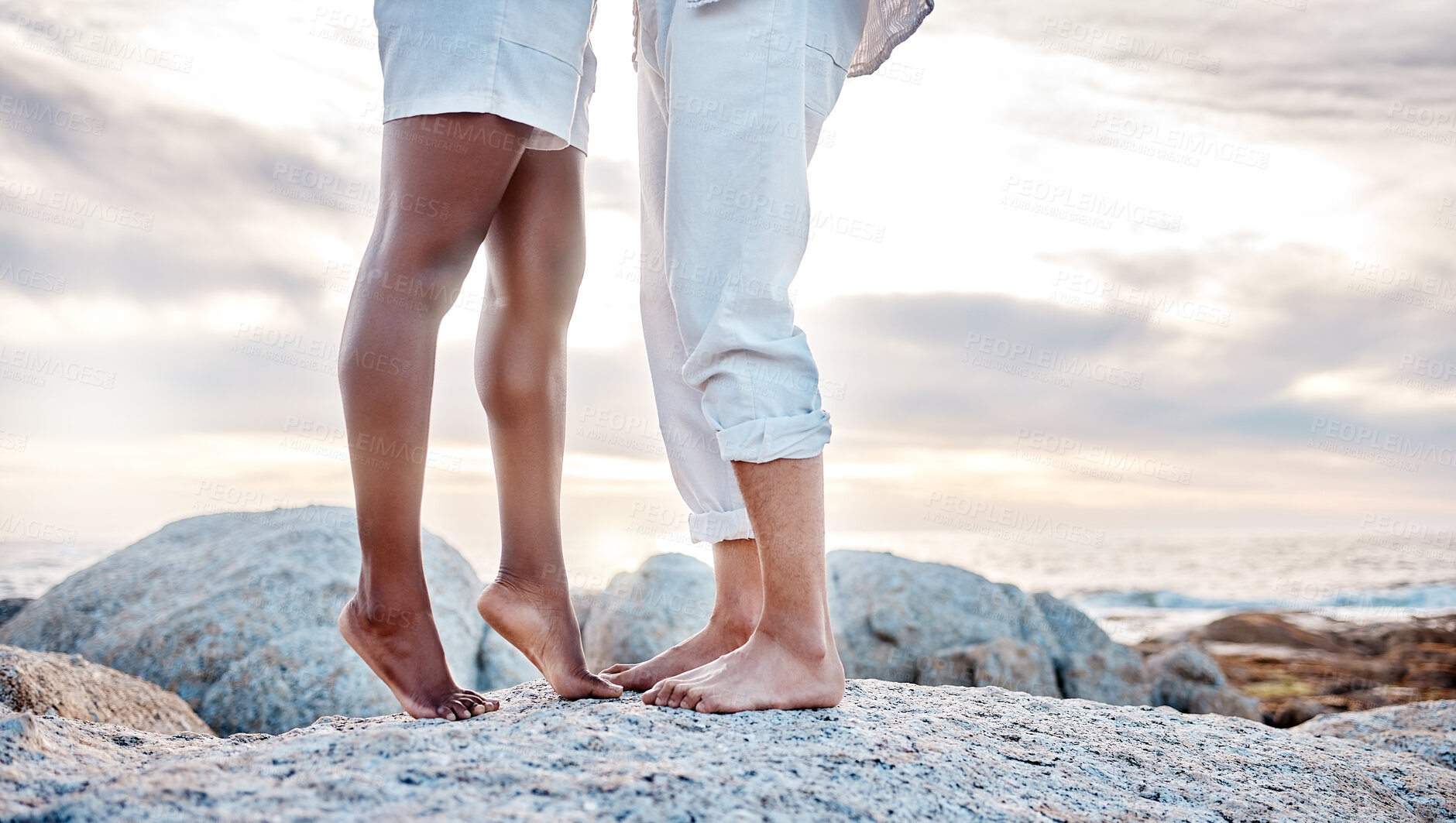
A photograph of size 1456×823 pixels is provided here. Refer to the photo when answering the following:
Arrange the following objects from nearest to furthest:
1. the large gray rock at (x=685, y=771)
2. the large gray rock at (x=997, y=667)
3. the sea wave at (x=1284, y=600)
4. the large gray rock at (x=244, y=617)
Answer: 1. the large gray rock at (x=685, y=771)
2. the large gray rock at (x=244, y=617)
3. the large gray rock at (x=997, y=667)
4. the sea wave at (x=1284, y=600)

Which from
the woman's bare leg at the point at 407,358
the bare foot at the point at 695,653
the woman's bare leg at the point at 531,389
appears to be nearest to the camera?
the woman's bare leg at the point at 407,358

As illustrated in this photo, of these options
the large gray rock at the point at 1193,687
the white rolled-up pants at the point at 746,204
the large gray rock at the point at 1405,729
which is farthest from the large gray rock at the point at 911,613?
the white rolled-up pants at the point at 746,204

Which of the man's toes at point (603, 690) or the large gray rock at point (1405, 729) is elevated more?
the man's toes at point (603, 690)

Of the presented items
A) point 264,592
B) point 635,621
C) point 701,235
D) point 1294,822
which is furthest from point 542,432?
point 635,621

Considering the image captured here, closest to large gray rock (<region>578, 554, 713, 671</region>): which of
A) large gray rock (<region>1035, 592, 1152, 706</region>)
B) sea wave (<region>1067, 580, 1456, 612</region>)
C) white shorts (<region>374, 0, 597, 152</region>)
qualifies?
large gray rock (<region>1035, 592, 1152, 706</region>)

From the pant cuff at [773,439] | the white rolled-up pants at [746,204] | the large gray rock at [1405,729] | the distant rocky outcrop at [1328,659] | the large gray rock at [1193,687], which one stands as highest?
the white rolled-up pants at [746,204]

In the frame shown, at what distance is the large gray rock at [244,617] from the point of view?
3.84 m

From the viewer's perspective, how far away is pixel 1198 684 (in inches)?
204

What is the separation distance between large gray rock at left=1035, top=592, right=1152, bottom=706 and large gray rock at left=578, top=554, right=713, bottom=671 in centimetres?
188

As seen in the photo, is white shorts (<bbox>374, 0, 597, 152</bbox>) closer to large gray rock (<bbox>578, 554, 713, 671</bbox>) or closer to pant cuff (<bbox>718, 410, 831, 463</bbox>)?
pant cuff (<bbox>718, 410, 831, 463</bbox>)

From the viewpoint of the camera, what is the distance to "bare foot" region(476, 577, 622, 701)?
213 centimetres

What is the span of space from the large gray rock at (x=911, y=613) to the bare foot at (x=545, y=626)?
299 centimetres

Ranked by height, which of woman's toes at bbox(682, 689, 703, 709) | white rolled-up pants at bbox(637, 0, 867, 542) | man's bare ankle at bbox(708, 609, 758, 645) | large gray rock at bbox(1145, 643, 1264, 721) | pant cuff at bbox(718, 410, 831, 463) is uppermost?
white rolled-up pants at bbox(637, 0, 867, 542)

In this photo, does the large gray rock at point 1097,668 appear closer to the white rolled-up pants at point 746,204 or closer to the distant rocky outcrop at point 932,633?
the distant rocky outcrop at point 932,633
